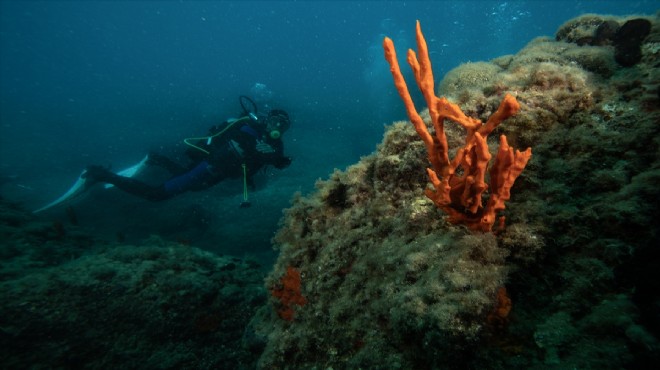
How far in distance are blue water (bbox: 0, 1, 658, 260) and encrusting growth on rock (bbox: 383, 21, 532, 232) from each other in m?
11.4

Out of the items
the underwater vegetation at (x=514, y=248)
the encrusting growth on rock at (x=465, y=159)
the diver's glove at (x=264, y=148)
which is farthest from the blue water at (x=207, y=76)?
the encrusting growth on rock at (x=465, y=159)

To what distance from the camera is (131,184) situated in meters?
10.4

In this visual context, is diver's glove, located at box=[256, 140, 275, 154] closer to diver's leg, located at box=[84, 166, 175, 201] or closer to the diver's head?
the diver's head

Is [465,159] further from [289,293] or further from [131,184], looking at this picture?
[131,184]

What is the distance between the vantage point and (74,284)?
5055 millimetres

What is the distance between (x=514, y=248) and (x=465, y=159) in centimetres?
61

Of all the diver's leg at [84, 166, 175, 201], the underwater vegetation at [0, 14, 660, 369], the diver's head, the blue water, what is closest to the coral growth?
the underwater vegetation at [0, 14, 660, 369]

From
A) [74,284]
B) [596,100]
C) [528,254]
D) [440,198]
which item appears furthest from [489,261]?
[74,284]

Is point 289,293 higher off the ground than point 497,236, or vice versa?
point 289,293

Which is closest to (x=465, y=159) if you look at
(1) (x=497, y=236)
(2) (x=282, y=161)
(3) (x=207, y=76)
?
(1) (x=497, y=236)

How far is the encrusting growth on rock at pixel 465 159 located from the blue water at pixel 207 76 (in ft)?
37.3

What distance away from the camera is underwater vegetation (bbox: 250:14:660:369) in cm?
139

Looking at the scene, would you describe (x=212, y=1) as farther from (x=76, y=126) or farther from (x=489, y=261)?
(x=489, y=261)

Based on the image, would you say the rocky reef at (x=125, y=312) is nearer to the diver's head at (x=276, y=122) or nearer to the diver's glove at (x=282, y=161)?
the diver's glove at (x=282, y=161)
